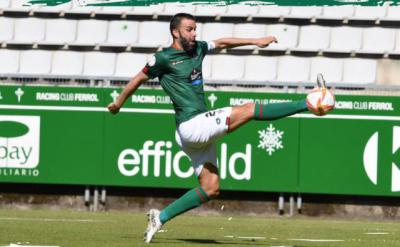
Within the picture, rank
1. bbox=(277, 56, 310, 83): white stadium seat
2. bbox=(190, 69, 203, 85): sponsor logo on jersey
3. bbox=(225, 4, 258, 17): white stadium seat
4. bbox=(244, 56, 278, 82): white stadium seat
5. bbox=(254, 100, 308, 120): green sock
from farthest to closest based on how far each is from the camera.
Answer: bbox=(225, 4, 258, 17): white stadium seat → bbox=(244, 56, 278, 82): white stadium seat → bbox=(277, 56, 310, 83): white stadium seat → bbox=(190, 69, 203, 85): sponsor logo on jersey → bbox=(254, 100, 308, 120): green sock

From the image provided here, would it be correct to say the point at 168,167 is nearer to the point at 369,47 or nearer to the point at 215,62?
the point at 215,62

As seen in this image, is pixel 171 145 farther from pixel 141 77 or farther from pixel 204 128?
pixel 204 128

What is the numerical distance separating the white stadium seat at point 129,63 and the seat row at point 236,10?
2.80 ft

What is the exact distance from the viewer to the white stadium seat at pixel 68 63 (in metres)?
19.1

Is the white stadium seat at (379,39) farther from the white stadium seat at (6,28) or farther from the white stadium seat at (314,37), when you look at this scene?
the white stadium seat at (6,28)

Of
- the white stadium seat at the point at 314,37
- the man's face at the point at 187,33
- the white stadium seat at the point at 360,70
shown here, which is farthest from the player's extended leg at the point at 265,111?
the white stadium seat at the point at 314,37

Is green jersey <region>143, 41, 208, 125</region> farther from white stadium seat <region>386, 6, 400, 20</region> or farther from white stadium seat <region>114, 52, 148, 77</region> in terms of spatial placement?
white stadium seat <region>386, 6, 400, 20</region>

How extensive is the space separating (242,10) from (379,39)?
257cm

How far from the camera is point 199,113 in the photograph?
938cm

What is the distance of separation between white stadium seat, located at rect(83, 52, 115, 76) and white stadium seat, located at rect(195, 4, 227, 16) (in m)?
1.82

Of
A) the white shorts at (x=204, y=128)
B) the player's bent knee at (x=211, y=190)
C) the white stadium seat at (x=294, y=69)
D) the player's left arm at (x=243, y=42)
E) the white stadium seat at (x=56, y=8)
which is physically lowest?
Result: the player's bent knee at (x=211, y=190)

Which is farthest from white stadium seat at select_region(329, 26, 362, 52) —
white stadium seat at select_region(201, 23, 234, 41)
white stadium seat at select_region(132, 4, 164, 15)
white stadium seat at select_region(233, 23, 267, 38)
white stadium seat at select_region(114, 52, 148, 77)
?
white stadium seat at select_region(114, 52, 148, 77)

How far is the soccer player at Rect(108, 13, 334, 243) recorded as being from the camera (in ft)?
30.3

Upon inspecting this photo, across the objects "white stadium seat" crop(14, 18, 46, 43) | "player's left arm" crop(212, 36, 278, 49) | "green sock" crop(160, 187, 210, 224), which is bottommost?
"green sock" crop(160, 187, 210, 224)
